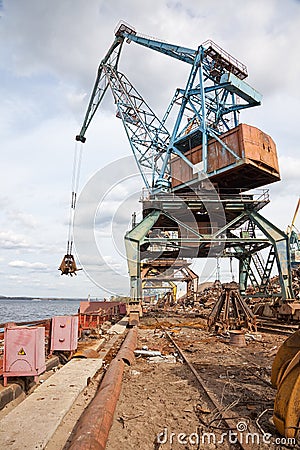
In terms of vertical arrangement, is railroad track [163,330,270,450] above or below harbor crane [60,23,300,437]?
below

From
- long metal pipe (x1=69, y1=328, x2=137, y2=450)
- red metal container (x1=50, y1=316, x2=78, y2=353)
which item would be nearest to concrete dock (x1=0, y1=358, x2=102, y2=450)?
long metal pipe (x1=69, y1=328, x2=137, y2=450)

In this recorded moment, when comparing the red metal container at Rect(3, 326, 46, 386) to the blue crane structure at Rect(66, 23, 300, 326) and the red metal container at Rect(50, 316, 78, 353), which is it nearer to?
the red metal container at Rect(50, 316, 78, 353)

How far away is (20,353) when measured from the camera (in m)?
5.84

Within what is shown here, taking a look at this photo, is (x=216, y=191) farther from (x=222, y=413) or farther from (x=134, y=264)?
(x=222, y=413)

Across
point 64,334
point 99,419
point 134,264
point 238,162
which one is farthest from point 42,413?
point 238,162

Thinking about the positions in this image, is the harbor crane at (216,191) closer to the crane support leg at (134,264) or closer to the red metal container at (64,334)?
the crane support leg at (134,264)

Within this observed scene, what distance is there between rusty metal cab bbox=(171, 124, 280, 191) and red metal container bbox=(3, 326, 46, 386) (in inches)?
583

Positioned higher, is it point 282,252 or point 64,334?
point 282,252

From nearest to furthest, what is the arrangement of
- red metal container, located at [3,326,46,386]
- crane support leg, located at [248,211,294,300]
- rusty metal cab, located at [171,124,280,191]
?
1. red metal container, located at [3,326,46,386]
2. rusty metal cab, located at [171,124,280,191]
3. crane support leg, located at [248,211,294,300]

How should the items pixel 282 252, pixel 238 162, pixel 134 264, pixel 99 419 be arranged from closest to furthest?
pixel 99 419 → pixel 238 162 → pixel 134 264 → pixel 282 252

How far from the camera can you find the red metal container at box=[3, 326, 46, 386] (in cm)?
582

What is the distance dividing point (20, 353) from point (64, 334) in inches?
108

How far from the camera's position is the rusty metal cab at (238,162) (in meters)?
18.2

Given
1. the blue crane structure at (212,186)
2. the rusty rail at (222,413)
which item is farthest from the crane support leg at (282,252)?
the rusty rail at (222,413)
